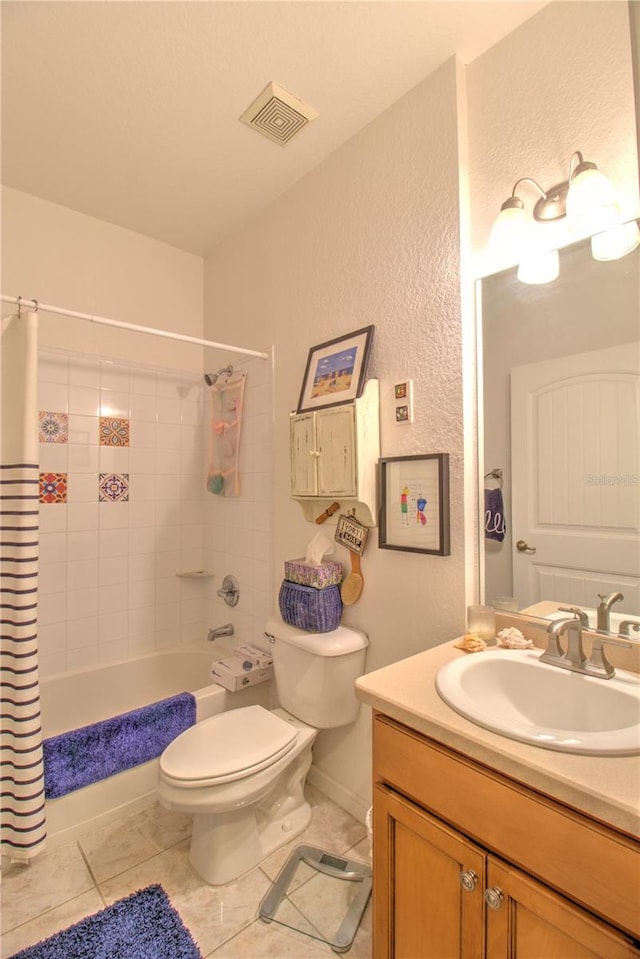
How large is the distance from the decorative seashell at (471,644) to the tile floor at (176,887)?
832 millimetres

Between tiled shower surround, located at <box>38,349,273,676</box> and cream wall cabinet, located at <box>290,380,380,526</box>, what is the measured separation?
0.49 metres

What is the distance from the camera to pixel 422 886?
0.89 m

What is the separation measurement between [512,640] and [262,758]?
2.69 feet

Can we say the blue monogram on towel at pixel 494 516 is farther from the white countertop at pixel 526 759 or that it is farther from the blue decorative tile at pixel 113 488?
the blue decorative tile at pixel 113 488

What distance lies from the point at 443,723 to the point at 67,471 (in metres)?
2.03

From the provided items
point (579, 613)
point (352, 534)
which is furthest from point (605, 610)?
point (352, 534)

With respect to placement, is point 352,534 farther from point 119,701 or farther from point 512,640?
A: point 119,701

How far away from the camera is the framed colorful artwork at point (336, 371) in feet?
→ 5.29

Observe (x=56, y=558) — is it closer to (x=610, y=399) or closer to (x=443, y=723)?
(x=443, y=723)

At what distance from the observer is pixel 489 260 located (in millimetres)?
1323

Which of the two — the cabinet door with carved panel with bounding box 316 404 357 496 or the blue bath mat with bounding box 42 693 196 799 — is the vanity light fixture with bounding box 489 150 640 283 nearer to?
the cabinet door with carved panel with bounding box 316 404 357 496

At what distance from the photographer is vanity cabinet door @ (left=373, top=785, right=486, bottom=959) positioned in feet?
2.64

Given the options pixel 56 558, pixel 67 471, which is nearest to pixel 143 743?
pixel 56 558

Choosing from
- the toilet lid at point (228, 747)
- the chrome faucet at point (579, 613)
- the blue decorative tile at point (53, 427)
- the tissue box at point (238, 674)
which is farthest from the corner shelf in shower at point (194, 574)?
the chrome faucet at point (579, 613)
